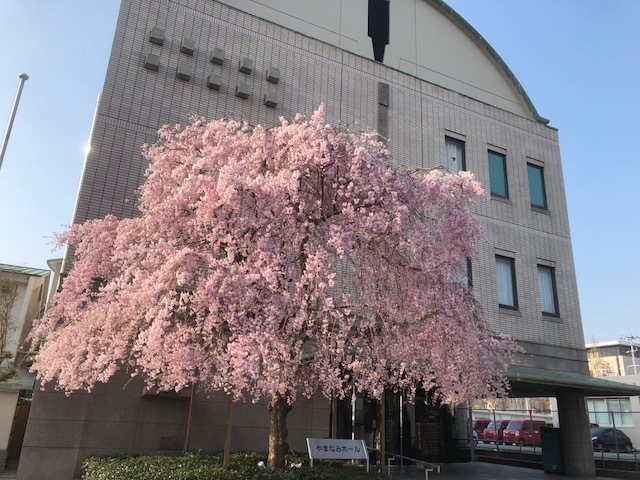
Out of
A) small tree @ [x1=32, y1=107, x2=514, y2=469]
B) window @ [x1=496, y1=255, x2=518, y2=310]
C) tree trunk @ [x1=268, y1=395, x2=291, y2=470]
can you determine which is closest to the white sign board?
tree trunk @ [x1=268, y1=395, x2=291, y2=470]

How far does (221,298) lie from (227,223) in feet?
4.12

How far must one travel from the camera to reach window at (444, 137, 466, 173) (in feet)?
60.1

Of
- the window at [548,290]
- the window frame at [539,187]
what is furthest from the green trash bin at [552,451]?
the window frame at [539,187]

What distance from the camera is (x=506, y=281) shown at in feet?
58.6

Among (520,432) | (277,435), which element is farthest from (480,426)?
(277,435)

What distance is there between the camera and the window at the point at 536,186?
64.8 ft

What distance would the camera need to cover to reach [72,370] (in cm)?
859

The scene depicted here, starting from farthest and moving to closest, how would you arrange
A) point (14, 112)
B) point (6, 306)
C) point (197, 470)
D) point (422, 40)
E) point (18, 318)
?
point (18, 318), point (6, 306), point (422, 40), point (14, 112), point (197, 470)

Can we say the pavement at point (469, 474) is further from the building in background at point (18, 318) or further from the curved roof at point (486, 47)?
the curved roof at point (486, 47)

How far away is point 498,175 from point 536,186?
1930 mm

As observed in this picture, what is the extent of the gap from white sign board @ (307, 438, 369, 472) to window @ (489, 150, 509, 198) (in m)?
11.4

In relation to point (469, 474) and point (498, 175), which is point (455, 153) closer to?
point (498, 175)

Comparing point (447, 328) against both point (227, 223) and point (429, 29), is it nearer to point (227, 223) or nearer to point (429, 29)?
point (227, 223)

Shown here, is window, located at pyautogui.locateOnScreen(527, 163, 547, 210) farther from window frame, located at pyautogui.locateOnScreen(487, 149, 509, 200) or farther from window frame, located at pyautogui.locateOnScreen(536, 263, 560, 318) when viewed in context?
window frame, located at pyautogui.locateOnScreen(536, 263, 560, 318)
